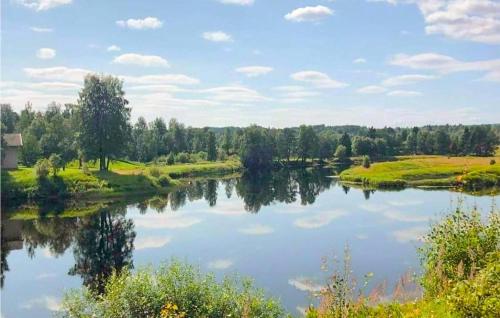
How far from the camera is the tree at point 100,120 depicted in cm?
7481

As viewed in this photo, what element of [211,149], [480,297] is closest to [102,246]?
[480,297]

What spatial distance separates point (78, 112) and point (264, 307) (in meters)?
67.0

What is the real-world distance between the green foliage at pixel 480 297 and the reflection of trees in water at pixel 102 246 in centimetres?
2259

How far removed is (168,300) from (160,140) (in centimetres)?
13098

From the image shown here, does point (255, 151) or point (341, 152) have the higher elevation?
point (255, 151)

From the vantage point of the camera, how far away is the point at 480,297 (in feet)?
28.9

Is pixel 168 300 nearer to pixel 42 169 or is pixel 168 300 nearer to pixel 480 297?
pixel 480 297

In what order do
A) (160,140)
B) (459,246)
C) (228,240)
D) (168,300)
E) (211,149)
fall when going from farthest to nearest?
(160,140)
(211,149)
(228,240)
(168,300)
(459,246)

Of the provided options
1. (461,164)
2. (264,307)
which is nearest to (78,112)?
(264,307)

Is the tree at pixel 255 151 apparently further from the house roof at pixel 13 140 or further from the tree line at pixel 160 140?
the house roof at pixel 13 140

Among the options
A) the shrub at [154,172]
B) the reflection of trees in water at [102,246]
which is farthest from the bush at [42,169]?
the shrub at [154,172]

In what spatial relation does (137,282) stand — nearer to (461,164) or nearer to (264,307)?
(264,307)

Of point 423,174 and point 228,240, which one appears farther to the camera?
point 423,174

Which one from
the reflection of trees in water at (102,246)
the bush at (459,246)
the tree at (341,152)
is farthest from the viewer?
the tree at (341,152)
